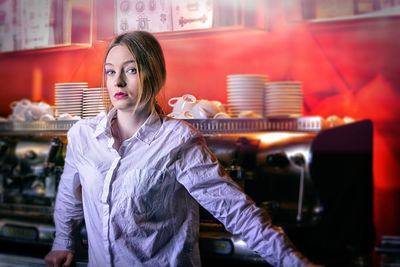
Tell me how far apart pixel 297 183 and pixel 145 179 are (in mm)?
918

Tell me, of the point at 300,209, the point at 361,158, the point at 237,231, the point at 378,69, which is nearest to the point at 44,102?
the point at 237,231

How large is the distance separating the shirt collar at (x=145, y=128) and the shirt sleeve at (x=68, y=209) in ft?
0.53

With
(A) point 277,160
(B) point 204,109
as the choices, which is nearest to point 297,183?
(A) point 277,160

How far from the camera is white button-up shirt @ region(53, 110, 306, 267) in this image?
1.14 meters

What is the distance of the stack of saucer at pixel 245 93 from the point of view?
1.78 meters

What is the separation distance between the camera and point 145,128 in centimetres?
119

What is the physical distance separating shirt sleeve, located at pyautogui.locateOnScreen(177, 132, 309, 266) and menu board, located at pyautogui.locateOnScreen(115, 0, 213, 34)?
0.32 metres

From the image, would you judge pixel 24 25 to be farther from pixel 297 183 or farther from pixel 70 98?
pixel 297 183

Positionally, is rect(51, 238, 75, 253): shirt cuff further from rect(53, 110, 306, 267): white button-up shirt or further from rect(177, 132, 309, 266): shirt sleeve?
rect(177, 132, 309, 266): shirt sleeve

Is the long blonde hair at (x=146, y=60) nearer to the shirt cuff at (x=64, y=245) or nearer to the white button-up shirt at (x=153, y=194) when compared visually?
the white button-up shirt at (x=153, y=194)

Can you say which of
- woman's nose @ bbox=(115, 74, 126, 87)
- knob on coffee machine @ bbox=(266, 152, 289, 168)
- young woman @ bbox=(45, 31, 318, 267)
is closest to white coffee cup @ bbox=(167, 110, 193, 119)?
young woman @ bbox=(45, 31, 318, 267)

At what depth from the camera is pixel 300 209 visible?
188 cm

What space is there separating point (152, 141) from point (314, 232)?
2.77ft

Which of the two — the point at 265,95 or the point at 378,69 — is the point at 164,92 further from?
the point at 378,69
